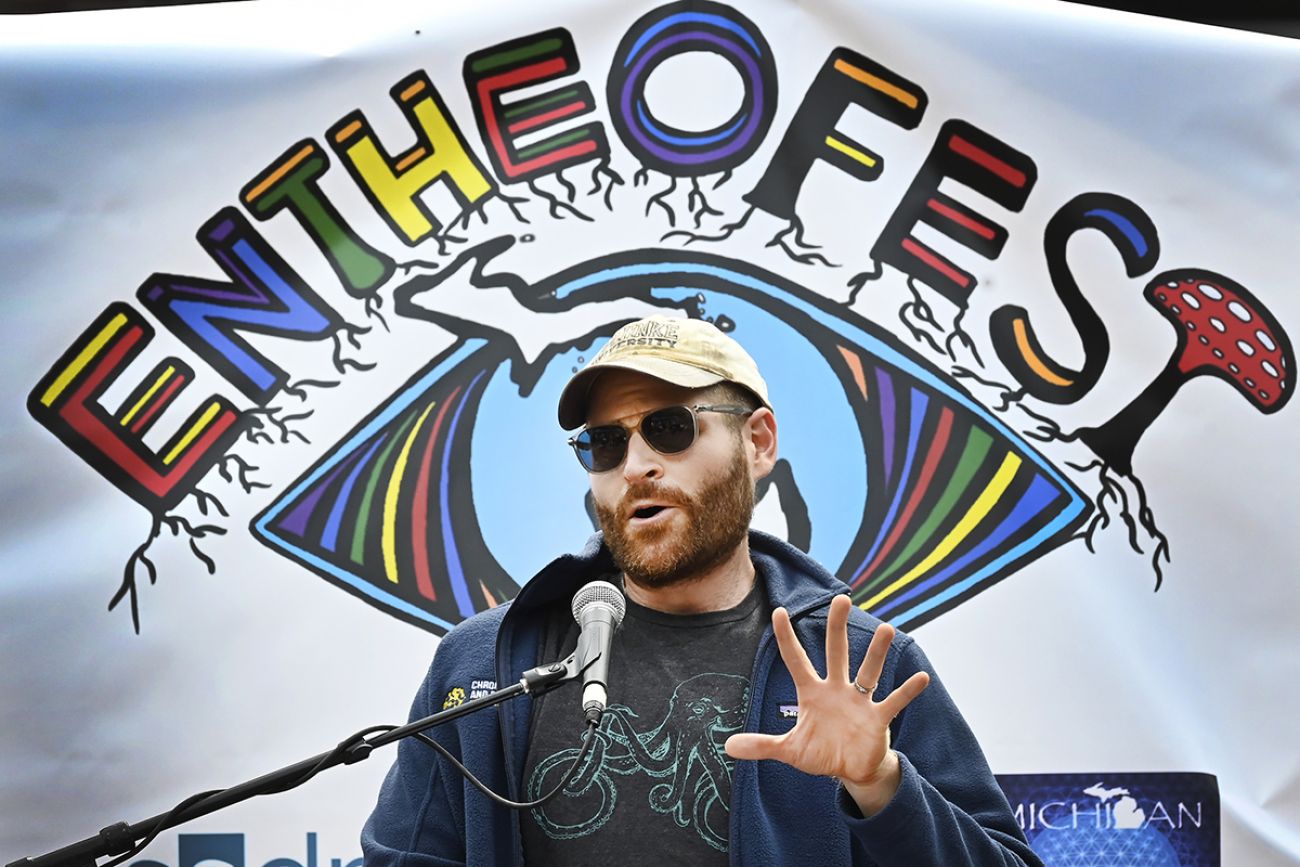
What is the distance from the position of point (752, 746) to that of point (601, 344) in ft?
4.42

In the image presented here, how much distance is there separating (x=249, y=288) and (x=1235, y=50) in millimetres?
2284

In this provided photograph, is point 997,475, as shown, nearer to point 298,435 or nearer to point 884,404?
point 884,404

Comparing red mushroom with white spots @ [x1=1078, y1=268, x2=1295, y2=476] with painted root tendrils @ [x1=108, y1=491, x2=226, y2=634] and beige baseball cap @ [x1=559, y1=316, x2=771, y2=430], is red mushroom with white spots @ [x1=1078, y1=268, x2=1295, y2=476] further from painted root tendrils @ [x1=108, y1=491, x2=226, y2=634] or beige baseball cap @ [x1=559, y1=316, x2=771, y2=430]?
painted root tendrils @ [x1=108, y1=491, x2=226, y2=634]

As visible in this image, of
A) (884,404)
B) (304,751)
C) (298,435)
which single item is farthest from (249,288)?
(884,404)

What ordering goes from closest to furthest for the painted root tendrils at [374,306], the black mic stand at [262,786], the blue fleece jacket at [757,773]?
the black mic stand at [262,786], the blue fleece jacket at [757,773], the painted root tendrils at [374,306]

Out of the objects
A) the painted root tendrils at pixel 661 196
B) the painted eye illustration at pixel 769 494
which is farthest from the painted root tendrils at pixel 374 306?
the painted root tendrils at pixel 661 196

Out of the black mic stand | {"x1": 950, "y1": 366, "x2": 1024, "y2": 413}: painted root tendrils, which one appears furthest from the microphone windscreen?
{"x1": 950, "y1": 366, "x2": 1024, "y2": 413}: painted root tendrils

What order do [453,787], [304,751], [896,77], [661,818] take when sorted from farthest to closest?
[896,77], [304,751], [453,787], [661,818]

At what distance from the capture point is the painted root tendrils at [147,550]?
103 inches

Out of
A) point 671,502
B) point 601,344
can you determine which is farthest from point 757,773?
point 601,344

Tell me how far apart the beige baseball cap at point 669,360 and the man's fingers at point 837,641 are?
612mm

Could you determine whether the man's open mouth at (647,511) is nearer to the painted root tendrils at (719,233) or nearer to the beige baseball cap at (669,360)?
the beige baseball cap at (669,360)

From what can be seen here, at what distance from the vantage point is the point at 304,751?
8.56 ft

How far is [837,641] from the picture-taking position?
1546mm
